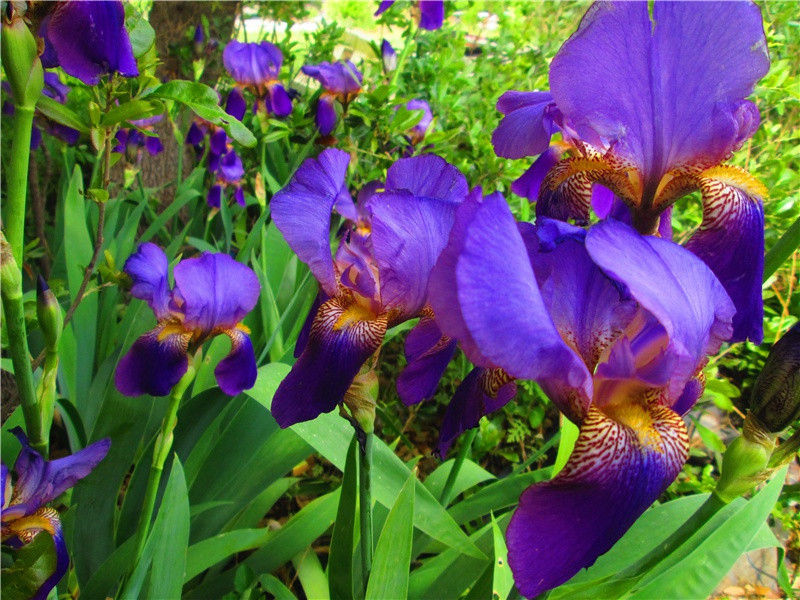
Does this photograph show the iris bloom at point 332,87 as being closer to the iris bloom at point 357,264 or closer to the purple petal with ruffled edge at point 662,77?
the iris bloom at point 357,264

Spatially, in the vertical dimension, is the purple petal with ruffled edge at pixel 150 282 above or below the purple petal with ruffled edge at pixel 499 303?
below

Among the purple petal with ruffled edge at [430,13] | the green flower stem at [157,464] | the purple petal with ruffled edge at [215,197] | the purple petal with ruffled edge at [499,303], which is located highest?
the purple petal with ruffled edge at [430,13]

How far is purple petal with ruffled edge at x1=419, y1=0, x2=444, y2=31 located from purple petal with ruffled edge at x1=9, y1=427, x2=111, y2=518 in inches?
74.9

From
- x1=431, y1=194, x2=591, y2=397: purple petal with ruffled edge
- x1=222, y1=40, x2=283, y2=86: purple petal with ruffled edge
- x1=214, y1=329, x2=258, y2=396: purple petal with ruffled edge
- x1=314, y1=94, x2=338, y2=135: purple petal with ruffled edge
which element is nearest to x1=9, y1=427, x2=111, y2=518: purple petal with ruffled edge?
x1=214, y1=329, x2=258, y2=396: purple petal with ruffled edge

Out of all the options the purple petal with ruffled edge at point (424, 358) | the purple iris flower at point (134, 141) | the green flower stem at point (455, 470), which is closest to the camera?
the purple petal with ruffled edge at point (424, 358)

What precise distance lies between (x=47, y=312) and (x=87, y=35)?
13.0 inches

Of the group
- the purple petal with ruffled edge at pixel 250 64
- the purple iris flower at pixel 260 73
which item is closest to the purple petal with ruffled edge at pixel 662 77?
the purple iris flower at pixel 260 73

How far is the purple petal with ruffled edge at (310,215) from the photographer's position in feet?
2.38

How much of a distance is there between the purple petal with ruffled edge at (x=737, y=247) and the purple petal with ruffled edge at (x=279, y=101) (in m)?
1.96

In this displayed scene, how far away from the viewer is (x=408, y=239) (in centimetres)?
64

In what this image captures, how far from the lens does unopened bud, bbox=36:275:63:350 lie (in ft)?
2.40

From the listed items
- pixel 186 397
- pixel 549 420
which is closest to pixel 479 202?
pixel 186 397

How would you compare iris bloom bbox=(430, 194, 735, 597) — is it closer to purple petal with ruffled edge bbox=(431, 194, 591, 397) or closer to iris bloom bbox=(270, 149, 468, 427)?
purple petal with ruffled edge bbox=(431, 194, 591, 397)

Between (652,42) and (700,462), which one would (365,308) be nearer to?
(652,42)
